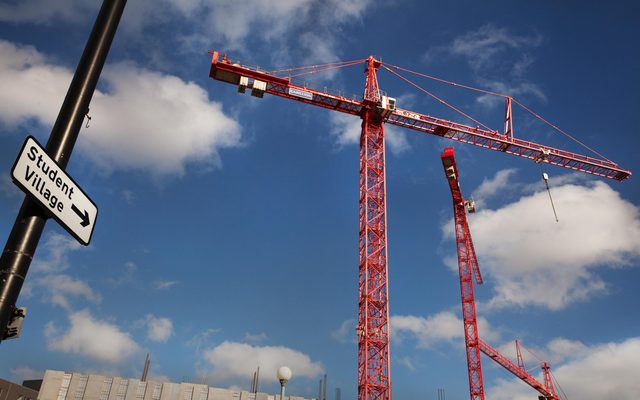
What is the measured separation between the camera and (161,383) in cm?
6594

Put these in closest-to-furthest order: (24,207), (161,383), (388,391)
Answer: (24,207), (388,391), (161,383)

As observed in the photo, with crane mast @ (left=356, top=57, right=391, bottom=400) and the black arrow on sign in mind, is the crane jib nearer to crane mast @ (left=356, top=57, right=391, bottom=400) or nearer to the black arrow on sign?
crane mast @ (left=356, top=57, right=391, bottom=400)

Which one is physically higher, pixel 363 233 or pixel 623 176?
pixel 623 176

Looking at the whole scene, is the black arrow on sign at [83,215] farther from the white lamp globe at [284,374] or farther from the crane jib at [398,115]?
the crane jib at [398,115]

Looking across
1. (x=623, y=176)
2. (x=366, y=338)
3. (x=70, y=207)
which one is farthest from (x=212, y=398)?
(x=623, y=176)

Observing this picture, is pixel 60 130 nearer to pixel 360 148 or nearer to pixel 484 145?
pixel 360 148

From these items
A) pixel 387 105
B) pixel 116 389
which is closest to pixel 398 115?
pixel 387 105

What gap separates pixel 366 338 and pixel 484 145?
39.5 m

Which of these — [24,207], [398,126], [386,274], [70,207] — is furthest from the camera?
[398,126]

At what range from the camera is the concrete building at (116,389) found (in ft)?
193

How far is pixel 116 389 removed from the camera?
208ft

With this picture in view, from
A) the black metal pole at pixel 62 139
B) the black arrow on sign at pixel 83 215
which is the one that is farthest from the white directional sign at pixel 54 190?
the black metal pole at pixel 62 139

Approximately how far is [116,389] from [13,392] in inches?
633

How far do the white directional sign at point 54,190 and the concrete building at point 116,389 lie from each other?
209 feet
